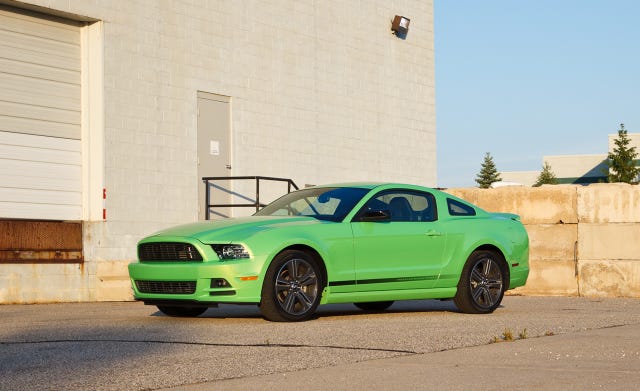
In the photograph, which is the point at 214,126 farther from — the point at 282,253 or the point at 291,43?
the point at 282,253

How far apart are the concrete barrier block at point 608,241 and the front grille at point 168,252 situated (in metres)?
9.01

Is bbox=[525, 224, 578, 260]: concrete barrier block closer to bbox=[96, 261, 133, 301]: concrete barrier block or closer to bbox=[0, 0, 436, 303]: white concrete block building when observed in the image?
bbox=[0, 0, 436, 303]: white concrete block building

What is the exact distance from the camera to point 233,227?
1156 cm

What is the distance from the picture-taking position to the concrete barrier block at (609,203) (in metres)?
17.9

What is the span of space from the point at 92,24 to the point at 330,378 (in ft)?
42.4

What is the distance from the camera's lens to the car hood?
11352mm

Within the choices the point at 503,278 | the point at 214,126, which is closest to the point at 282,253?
the point at 503,278

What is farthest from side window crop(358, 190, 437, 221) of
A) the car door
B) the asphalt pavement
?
the asphalt pavement

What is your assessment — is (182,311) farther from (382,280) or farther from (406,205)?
(406,205)

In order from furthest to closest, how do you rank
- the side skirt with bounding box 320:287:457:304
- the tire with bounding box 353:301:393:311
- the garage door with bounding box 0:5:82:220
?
the garage door with bounding box 0:5:82:220 < the tire with bounding box 353:301:393:311 < the side skirt with bounding box 320:287:457:304

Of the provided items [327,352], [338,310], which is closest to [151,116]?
[338,310]

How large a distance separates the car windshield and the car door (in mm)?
201

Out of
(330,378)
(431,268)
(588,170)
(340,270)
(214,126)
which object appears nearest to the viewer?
(330,378)

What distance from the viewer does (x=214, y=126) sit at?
69.5 ft
